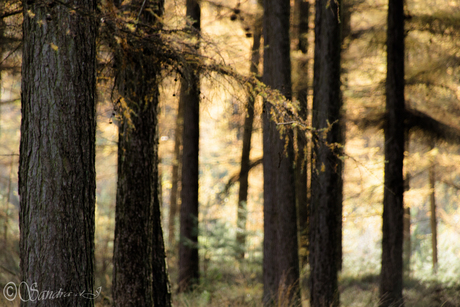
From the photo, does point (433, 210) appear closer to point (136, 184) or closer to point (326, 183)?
point (326, 183)

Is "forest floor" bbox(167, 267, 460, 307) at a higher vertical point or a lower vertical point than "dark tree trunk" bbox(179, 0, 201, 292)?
lower

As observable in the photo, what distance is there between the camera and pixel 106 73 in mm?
5145

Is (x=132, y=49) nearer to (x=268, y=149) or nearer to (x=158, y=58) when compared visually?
(x=158, y=58)

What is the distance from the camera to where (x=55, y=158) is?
3.13 m

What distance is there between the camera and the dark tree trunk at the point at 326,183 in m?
Answer: 6.47

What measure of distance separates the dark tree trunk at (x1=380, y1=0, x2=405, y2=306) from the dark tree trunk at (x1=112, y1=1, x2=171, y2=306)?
5507 mm

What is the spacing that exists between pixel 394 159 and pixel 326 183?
2798 mm

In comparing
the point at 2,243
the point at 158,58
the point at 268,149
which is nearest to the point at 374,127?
the point at 268,149

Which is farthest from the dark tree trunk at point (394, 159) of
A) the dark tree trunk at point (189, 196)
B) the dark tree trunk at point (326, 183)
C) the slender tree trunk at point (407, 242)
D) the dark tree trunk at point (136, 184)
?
the dark tree trunk at point (136, 184)

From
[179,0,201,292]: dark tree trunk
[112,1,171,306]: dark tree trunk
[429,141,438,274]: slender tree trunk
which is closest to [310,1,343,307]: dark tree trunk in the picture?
[112,1,171,306]: dark tree trunk

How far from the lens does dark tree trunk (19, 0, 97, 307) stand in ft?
10.2

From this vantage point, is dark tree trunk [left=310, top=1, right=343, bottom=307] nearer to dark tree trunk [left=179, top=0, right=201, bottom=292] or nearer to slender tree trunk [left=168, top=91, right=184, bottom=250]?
dark tree trunk [left=179, top=0, right=201, bottom=292]

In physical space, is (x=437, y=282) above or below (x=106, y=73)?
below

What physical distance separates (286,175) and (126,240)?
345cm
